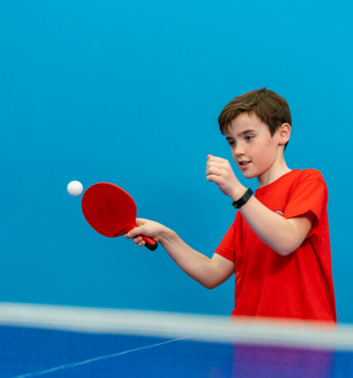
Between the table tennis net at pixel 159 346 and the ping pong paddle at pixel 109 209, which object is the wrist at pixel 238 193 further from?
the ping pong paddle at pixel 109 209

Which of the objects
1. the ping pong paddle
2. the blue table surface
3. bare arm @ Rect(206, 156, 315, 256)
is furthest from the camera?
the ping pong paddle

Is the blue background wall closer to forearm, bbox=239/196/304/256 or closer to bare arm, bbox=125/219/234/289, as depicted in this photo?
bare arm, bbox=125/219/234/289

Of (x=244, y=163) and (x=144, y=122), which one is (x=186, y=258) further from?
(x=144, y=122)

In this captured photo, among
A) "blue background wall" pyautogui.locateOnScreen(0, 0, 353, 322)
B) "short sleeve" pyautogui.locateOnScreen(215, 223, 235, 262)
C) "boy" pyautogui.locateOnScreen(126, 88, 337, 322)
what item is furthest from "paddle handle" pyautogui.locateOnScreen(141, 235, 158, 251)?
"blue background wall" pyautogui.locateOnScreen(0, 0, 353, 322)

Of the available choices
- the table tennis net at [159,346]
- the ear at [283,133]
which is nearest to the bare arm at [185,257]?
the table tennis net at [159,346]

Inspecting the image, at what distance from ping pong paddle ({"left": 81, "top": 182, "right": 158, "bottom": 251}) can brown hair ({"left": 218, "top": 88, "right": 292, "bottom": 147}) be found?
1.23 feet

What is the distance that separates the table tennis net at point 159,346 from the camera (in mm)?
814

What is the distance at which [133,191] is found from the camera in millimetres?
2389

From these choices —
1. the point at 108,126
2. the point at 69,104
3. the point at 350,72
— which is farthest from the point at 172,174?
the point at 350,72

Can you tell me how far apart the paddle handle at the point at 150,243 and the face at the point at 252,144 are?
13.0 inches

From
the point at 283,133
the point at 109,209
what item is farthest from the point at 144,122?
the point at 283,133

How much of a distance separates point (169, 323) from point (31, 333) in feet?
1.05

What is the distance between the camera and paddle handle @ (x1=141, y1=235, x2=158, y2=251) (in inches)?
57.0

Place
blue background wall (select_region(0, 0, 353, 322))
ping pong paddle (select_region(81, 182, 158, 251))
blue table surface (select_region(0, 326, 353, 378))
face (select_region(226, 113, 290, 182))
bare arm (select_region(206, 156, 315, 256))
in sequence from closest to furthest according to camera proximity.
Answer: blue table surface (select_region(0, 326, 353, 378))
bare arm (select_region(206, 156, 315, 256))
face (select_region(226, 113, 290, 182))
ping pong paddle (select_region(81, 182, 158, 251))
blue background wall (select_region(0, 0, 353, 322))
